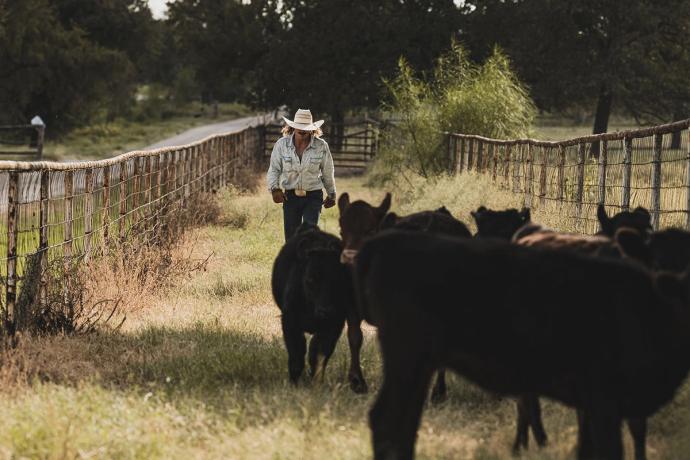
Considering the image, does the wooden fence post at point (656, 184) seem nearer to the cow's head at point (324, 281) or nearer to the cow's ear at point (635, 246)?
the cow's head at point (324, 281)

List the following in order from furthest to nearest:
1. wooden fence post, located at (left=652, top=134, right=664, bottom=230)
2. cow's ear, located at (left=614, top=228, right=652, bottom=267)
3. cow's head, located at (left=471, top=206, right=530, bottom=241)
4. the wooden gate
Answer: the wooden gate
wooden fence post, located at (left=652, top=134, right=664, bottom=230)
cow's head, located at (left=471, top=206, right=530, bottom=241)
cow's ear, located at (left=614, top=228, right=652, bottom=267)

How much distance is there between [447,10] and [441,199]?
27355mm

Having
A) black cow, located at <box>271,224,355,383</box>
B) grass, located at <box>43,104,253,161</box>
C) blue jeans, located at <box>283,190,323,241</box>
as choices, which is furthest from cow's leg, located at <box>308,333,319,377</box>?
grass, located at <box>43,104,253,161</box>

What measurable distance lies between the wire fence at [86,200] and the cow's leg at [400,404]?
405 centimetres

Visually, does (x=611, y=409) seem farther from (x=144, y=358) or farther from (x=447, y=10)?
(x=447, y=10)

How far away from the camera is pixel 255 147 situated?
37250 millimetres

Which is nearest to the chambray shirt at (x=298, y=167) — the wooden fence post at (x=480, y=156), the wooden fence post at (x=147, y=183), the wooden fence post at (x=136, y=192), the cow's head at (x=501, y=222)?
the wooden fence post at (x=136, y=192)

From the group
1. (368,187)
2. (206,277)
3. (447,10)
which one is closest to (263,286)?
(206,277)

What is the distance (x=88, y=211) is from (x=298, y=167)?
2252mm

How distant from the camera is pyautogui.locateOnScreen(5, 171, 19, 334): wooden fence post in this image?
7.88 m

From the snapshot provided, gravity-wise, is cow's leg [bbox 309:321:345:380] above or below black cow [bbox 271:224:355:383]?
below

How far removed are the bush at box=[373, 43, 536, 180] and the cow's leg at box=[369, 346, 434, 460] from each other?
19.2m

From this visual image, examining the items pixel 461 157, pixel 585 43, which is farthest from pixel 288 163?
pixel 585 43

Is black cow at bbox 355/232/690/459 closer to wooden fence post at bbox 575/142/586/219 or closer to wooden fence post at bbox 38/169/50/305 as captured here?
wooden fence post at bbox 38/169/50/305
